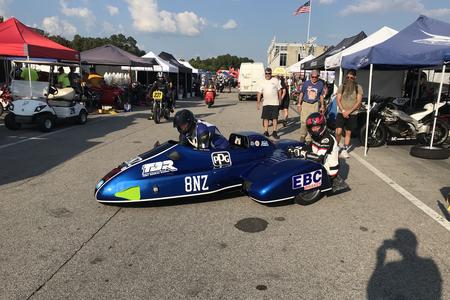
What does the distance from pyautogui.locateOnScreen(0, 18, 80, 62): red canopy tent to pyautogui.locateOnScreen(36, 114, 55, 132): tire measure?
2361 millimetres

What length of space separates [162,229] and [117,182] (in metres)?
0.89

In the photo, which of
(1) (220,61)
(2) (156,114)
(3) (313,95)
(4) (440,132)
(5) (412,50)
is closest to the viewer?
(5) (412,50)

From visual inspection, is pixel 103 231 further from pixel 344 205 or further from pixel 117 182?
pixel 344 205

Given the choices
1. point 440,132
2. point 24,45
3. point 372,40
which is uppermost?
point 372,40

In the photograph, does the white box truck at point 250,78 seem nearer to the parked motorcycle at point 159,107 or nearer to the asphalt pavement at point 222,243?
the parked motorcycle at point 159,107

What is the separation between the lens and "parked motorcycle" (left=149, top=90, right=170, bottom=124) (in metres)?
14.0

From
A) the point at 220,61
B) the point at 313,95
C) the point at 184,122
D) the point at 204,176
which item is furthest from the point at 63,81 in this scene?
the point at 220,61

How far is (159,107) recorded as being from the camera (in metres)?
14.2

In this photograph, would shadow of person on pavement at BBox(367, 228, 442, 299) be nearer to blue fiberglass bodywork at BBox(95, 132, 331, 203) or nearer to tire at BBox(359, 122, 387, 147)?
blue fiberglass bodywork at BBox(95, 132, 331, 203)

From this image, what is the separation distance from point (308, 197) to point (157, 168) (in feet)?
6.82

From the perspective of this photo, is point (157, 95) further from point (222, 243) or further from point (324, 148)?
point (222, 243)

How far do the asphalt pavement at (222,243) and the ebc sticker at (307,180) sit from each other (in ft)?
0.97

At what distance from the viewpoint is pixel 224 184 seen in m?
5.13

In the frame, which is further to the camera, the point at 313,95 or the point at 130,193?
the point at 313,95
